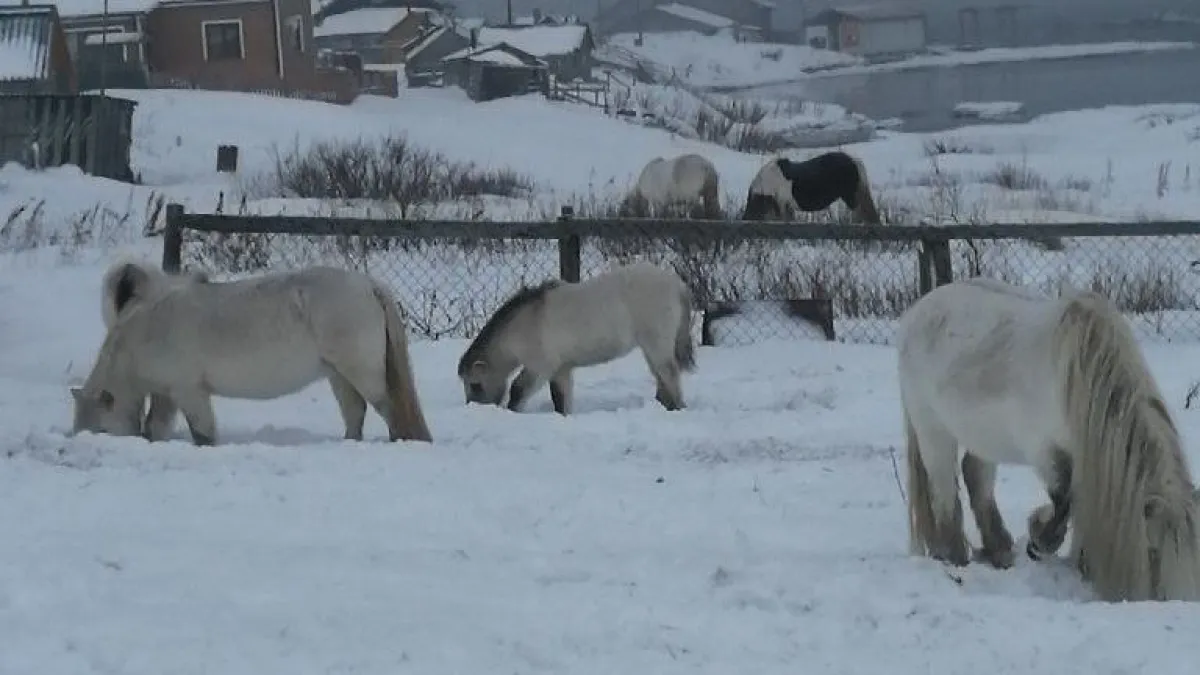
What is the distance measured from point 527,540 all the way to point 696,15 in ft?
456

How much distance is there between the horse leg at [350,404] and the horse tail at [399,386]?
0.13 metres

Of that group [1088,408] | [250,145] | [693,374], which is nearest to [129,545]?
[1088,408]

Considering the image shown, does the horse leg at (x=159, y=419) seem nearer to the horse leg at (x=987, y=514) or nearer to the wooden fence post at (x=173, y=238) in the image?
the wooden fence post at (x=173, y=238)

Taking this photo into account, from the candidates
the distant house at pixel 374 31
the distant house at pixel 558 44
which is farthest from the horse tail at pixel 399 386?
the distant house at pixel 374 31

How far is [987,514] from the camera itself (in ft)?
20.1

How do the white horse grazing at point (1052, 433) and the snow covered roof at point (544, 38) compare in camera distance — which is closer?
the white horse grazing at point (1052, 433)

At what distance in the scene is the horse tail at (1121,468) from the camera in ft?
16.1

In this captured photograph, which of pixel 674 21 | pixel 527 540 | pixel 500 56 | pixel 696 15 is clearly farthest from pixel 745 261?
pixel 696 15

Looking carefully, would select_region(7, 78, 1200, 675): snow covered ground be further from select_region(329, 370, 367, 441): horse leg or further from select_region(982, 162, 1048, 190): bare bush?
select_region(982, 162, 1048, 190): bare bush

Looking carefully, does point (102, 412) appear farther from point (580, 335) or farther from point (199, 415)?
point (580, 335)

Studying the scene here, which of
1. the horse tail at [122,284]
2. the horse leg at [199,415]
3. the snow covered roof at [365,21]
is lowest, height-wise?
the horse leg at [199,415]

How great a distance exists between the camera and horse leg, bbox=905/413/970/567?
6.06m

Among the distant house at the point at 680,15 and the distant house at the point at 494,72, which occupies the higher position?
the distant house at the point at 680,15

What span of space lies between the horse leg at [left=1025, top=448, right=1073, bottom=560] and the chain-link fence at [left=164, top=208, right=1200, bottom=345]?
18.4ft
